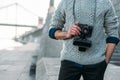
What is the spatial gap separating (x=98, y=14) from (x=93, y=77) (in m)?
0.50

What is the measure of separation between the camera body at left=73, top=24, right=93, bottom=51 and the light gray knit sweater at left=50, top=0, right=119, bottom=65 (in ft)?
0.19

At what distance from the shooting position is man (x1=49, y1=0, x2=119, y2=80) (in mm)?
2443

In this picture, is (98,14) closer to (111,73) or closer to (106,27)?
(106,27)

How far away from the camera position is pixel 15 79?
25.6 ft

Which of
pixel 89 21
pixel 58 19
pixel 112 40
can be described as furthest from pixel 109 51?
pixel 58 19

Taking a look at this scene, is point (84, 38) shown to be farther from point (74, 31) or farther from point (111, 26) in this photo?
point (111, 26)

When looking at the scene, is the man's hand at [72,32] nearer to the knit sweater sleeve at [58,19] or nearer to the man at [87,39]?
the man at [87,39]

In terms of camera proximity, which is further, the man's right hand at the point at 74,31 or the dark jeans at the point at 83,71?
the dark jeans at the point at 83,71

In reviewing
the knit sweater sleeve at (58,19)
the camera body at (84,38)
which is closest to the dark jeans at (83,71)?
the camera body at (84,38)

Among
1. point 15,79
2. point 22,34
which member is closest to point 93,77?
point 15,79

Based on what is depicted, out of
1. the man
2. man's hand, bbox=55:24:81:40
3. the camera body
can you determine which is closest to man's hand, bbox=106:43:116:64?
the man

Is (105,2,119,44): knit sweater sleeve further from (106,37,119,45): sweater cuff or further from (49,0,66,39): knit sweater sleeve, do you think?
(49,0,66,39): knit sweater sleeve

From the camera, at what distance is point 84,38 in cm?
240

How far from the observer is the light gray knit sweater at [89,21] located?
8.05 feet
